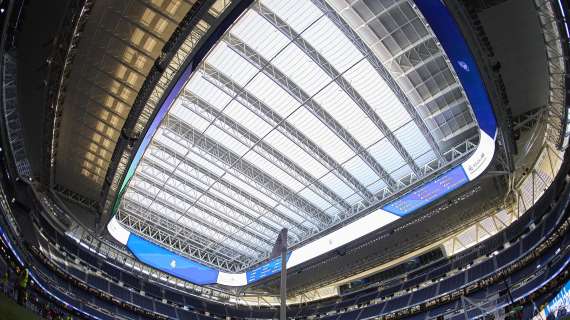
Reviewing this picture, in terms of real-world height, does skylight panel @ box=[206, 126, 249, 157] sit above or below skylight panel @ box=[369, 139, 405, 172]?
above

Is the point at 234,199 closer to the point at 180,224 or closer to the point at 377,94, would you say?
the point at 180,224

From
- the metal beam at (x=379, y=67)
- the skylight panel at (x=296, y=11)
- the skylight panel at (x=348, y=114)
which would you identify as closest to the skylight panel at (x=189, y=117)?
the skylight panel at (x=348, y=114)

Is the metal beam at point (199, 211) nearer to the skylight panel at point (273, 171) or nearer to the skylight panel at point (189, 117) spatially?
the skylight panel at point (189, 117)

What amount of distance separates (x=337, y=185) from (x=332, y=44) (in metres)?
14.0

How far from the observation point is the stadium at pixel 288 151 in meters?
23.7

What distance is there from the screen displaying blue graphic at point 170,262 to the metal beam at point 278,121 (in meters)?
17.4

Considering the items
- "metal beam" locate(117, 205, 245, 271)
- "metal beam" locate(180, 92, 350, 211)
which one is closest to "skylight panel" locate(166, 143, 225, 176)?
"metal beam" locate(180, 92, 350, 211)

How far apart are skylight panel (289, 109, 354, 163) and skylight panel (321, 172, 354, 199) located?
233 centimetres

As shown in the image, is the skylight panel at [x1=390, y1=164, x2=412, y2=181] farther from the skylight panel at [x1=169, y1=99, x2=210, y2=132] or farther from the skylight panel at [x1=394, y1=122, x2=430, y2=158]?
the skylight panel at [x1=169, y1=99, x2=210, y2=132]

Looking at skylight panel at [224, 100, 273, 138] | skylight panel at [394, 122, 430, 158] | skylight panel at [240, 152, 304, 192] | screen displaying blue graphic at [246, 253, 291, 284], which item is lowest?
screen displaying blue graphic at [246, 253, 291, 284]

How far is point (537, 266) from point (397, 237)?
12494 millimetres

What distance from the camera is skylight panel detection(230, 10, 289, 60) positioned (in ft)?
83.9

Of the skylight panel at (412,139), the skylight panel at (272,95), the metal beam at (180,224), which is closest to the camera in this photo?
the skylight panel at (272,95)

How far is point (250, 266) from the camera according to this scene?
1791 inches
